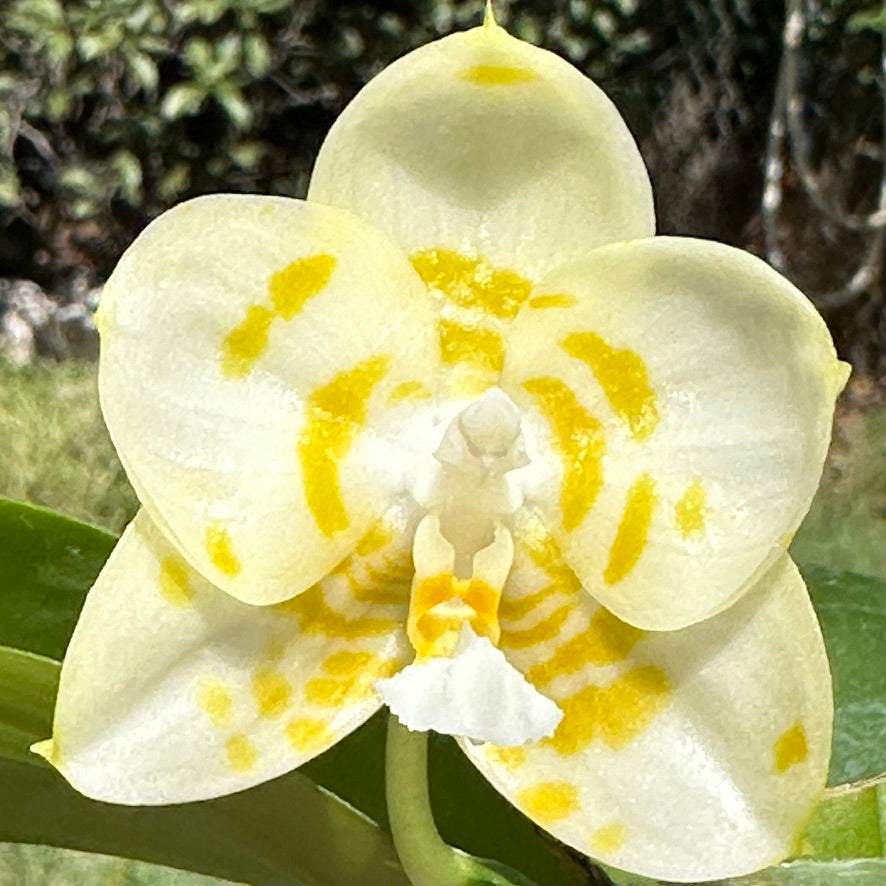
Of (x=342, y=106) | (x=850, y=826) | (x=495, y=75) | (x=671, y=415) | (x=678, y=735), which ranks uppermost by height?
(x=495, y=75)

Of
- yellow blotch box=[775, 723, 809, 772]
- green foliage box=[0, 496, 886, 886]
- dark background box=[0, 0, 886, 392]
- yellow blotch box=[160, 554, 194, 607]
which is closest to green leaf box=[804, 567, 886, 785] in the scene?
green foliage box=[0, 496, 886, 886]

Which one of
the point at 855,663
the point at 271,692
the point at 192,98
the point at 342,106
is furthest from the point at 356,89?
the point at 271,692

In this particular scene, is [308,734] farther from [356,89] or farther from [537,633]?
[356,89]

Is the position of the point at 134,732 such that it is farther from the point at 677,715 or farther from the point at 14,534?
the point at 677,715

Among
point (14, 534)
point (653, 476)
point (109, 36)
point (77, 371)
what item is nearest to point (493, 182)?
point (653, 476)

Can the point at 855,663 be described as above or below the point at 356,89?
above

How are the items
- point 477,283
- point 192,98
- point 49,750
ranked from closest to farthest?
point 49,750 → point 477,283 → point 192,98
